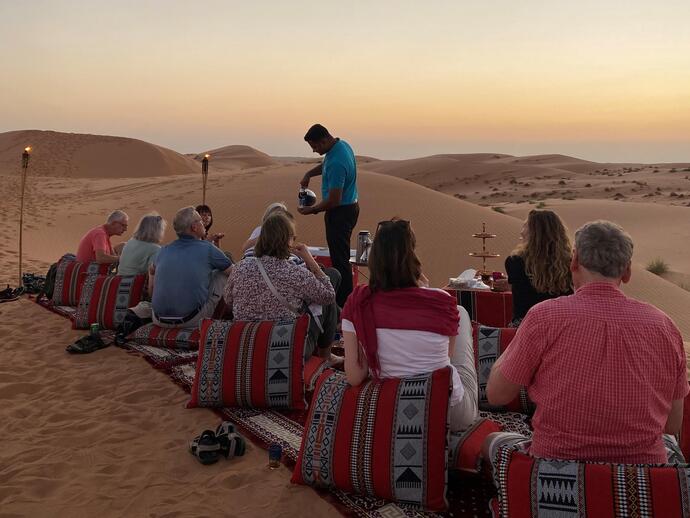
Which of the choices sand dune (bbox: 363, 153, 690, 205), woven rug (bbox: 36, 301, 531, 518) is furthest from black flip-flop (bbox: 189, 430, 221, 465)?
sand dune (bbox: 363, 153, 690, 205)

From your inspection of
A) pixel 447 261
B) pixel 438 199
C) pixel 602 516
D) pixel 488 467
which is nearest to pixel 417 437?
pixel 488 467

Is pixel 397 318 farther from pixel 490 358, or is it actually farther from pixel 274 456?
pixel 490 358

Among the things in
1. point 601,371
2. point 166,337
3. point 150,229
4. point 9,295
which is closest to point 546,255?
point 601,371

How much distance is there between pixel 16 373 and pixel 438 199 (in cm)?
1713

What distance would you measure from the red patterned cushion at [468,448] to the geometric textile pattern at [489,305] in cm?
310

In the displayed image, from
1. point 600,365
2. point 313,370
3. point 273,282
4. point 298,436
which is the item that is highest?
point 600,365

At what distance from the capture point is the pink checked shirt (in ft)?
7.82

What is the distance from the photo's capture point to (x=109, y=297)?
6.95 m

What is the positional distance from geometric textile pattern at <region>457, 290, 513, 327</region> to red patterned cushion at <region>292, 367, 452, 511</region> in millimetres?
3382

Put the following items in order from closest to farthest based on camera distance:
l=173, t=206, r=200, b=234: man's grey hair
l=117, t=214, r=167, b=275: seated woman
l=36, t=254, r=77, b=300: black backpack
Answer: l=173, t=206, r=200, b=234: man's grey hair, l=117, t=214, r=167, b=275: seated woman, l=36, t=254, r=77, b=300: black backpack

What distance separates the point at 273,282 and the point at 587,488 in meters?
2.97

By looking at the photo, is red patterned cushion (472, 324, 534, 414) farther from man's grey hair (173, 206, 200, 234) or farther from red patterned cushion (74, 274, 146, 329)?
red patterned cushion (74, 274, 146, 329)

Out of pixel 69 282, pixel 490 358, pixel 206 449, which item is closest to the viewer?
pixel 206 449

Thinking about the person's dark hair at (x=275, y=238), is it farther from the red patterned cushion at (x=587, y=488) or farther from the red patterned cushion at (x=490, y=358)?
the red patterned cushion at (x=587, y=488)
